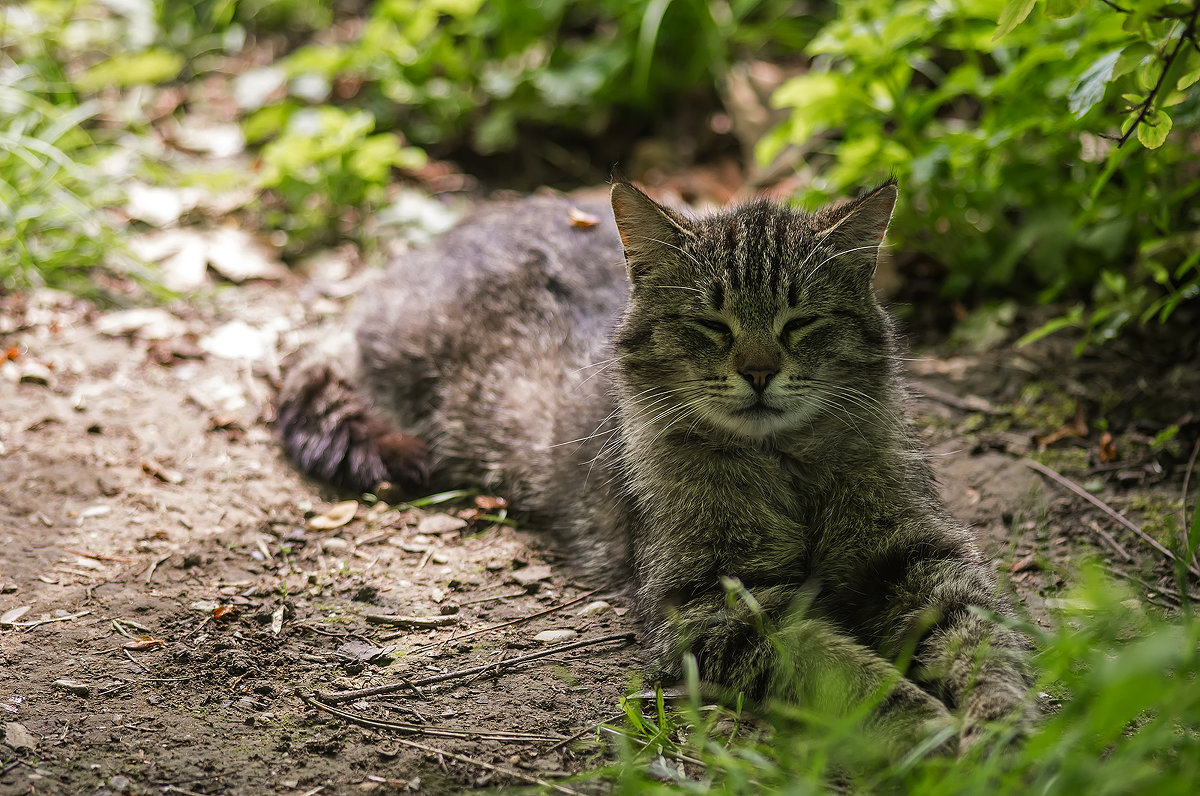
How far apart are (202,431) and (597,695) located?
2417 millimetres

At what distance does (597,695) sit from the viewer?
8.95 ft

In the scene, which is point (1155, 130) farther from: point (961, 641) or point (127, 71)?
point (127, 71)

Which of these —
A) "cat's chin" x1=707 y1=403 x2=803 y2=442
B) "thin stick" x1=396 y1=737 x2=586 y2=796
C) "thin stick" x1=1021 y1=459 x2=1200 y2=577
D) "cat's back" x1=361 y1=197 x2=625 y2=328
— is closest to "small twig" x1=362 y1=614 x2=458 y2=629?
"thin stick" x1=396 y1=737 x2=586 y2=796

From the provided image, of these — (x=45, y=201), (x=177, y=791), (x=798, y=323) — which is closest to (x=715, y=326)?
(x=798, y=323)

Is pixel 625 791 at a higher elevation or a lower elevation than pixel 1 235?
lower

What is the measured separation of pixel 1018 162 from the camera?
168 inches

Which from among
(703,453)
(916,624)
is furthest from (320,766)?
(916,624)

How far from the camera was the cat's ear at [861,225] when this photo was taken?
299cm

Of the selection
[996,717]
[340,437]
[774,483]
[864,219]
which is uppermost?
[864,219]

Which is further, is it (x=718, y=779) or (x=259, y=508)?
(x=259, y=508)

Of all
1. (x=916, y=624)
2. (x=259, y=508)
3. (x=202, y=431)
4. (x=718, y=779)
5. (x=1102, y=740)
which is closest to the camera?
(x=1102, y=740)

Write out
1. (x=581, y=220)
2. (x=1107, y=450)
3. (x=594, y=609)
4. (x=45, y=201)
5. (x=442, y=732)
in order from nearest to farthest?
(x=442, y=732) < (x=594, y=609) < (x=1107, y=450) < (x=581, y=220) < (x=45, y=201)

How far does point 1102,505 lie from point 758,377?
1497 mm

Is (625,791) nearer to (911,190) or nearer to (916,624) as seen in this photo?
(916,624)
